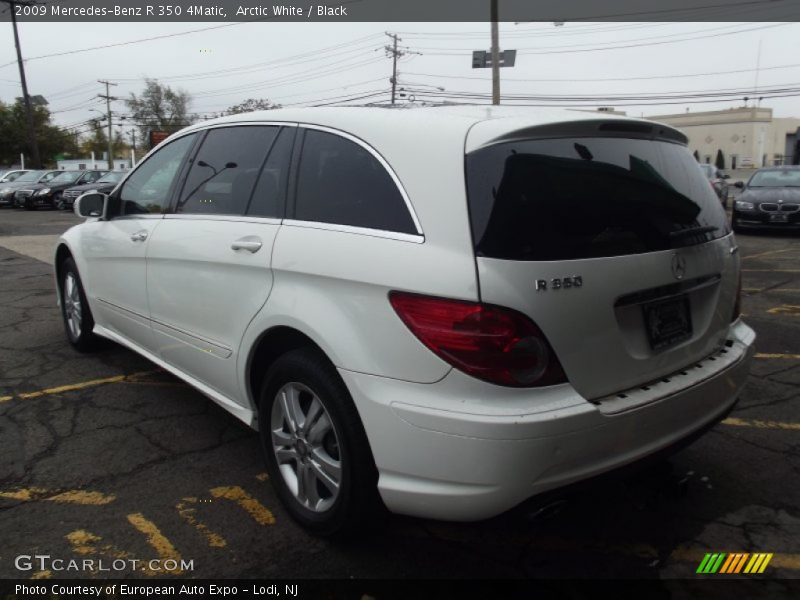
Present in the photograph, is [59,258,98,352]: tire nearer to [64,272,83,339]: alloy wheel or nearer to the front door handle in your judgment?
[64,272,83,339]: alloy wheel

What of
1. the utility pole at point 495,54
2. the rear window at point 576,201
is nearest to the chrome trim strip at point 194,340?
the rear window at point 576,201

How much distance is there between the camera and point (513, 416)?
1.98m

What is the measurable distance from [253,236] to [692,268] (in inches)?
72.9

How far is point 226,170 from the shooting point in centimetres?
329

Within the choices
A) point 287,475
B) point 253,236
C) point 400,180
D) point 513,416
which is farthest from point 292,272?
point 513,416

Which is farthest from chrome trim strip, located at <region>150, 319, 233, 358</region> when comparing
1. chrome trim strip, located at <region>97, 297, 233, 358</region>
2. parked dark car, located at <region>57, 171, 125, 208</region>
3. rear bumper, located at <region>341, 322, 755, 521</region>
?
parked dark car, located at <region>57, 171, 125, 208</region>

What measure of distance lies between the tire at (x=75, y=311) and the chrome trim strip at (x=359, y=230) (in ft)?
9.49

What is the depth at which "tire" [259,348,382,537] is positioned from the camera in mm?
2309

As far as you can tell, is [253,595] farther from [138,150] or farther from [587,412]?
[138,150]

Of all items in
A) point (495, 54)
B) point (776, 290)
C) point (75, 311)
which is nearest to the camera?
point (75, 311)

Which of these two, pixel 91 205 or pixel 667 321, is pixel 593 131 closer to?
pixel 667 321

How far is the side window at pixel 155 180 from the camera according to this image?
3.72 metres

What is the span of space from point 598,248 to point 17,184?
28.9 meters

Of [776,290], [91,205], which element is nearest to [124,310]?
[91,205]
